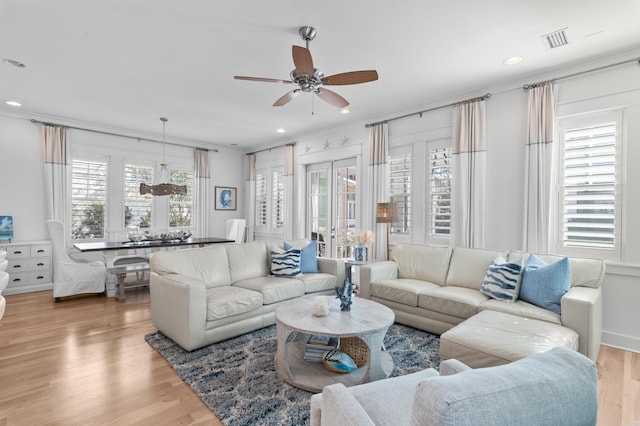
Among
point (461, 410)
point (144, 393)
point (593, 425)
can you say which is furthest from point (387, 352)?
point (461, 410)

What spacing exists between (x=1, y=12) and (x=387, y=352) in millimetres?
4280

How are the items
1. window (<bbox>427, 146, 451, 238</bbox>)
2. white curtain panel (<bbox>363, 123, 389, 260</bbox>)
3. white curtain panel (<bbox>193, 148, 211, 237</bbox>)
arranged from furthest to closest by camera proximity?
white curtain panel (<bbox>193, 148, 211, 237</bbox>) → white curtain panel (<bbox>363, 123, 389, 260</bbox>) → window (<bbox>427, 146, 451, 238</bbox>)

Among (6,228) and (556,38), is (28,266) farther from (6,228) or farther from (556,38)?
(556,38)

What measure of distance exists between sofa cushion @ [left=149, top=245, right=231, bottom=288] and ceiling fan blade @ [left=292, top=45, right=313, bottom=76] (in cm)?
235

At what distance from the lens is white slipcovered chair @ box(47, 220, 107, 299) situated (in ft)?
14.9

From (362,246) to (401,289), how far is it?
1.23 metres

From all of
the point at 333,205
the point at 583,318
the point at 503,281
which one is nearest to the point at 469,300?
the point at 503,281

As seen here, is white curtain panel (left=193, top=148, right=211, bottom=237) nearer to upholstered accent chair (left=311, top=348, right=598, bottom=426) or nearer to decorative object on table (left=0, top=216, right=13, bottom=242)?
decorative object on table (left=0, top=216, right=13, bottom=242)

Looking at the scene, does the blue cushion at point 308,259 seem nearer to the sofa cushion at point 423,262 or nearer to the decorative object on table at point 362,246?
the decorative object on table at point 362,246

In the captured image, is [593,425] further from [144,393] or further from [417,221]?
[417,221]

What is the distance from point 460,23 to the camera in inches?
106

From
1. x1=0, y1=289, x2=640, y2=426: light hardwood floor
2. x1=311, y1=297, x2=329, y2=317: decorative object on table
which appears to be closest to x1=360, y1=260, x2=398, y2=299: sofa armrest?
x1=311, y1=297, x2=329, y2=317: decorative object on table

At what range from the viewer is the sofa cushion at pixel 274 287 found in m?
3.56

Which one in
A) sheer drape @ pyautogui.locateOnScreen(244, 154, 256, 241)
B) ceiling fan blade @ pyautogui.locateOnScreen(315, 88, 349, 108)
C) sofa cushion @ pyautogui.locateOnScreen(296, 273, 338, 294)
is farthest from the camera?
sheer drape @ pyautogui.locateOnScreen(244, 154, 256, 241)
